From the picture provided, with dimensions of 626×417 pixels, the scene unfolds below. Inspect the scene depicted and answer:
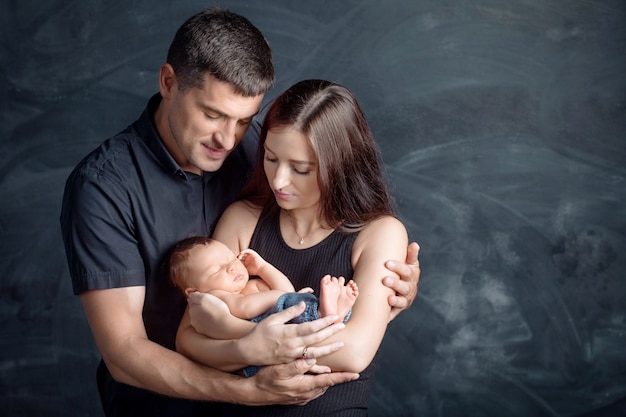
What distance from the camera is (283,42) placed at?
4.06 meters

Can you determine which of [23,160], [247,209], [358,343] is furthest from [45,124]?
[358,343]

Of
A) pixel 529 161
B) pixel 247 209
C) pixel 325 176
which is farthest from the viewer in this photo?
pixel 529 161

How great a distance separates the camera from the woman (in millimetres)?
2547

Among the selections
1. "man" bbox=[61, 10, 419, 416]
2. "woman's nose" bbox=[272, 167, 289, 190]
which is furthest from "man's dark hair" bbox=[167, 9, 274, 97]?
"woman's nose" bbox=[272, 167, 289, 190]

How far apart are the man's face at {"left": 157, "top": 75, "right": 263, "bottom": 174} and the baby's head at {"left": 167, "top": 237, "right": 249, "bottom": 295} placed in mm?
297

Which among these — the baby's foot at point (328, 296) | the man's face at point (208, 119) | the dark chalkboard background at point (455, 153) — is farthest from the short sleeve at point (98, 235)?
the dark chalkboard background at point (455, 153)

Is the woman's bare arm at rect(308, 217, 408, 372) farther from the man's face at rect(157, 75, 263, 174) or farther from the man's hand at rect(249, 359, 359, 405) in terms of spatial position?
the man's face at rect(157, 75, 263, 174)

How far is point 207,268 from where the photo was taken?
2615mm

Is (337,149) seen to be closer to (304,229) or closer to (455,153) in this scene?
(304,229)

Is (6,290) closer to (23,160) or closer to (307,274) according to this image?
(23,160)

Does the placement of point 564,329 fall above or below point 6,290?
below

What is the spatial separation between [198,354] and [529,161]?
211 centimetres

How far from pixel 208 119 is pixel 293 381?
0.91 meters

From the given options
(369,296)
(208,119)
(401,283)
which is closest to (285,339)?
(369,296)
